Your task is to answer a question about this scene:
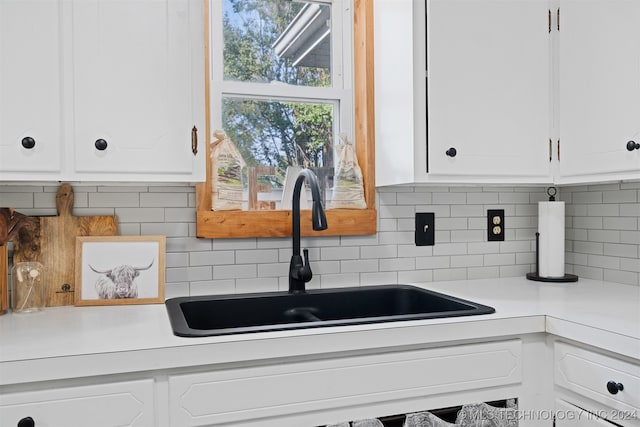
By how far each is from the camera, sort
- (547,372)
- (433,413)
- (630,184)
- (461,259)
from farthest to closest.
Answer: (461,259) → (630,184) → (547,372) → (433,413)

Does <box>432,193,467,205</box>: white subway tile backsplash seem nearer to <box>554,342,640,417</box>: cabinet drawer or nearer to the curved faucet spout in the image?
the curved faucet spout

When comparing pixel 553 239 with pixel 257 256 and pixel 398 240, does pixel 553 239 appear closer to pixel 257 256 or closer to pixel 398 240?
pixel 398 240

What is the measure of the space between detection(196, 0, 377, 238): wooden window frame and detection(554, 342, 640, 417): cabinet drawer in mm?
833

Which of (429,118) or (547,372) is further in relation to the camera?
(429,118)

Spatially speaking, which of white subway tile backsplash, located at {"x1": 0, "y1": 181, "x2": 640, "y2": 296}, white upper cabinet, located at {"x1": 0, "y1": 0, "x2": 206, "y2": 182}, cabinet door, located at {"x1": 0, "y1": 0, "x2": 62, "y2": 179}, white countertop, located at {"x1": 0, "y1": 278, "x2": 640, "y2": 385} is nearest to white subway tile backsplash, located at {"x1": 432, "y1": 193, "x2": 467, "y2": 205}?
white subway tile backsplash, located at {"x1": 0, "y1": 181, "x2": 640, "y2": 296}

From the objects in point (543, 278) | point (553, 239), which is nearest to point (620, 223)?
point (553, 239)

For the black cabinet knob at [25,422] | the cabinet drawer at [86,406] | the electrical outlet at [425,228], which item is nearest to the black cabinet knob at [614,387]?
the electrical outlet at [425,228]

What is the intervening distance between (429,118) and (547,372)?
886 mm

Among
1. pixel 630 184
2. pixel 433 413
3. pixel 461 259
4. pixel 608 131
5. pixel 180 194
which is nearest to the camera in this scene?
pixel 433 413

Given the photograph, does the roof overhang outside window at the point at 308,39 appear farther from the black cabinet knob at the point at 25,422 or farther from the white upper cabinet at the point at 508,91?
the black cabinet knob at the point at 25,422

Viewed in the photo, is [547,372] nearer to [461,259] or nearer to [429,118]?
[461,259]

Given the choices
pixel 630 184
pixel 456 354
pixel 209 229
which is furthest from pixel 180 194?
pixel 630 184

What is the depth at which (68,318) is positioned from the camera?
1.52 metres

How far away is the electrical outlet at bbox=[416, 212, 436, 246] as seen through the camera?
2.14 meters
